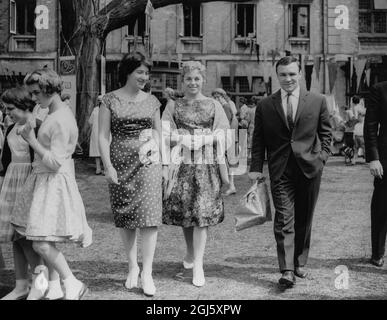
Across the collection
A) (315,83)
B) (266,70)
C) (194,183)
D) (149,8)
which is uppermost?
(149,8)

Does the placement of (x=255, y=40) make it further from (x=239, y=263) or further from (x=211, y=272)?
(x=211, y=272)

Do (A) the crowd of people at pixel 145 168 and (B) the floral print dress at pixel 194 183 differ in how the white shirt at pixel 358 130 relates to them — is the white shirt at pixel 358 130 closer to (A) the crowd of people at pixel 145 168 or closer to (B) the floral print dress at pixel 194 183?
(A) the crowd of people at pixel 145 168

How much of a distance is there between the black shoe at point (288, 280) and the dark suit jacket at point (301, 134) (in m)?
0.77

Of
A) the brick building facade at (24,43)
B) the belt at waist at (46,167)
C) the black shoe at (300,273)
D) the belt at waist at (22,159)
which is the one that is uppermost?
the brick building facade at (24,43)

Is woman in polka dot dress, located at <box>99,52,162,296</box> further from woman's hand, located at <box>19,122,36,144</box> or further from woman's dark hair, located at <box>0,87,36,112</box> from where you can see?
woman's hand, located at <box>19,122,36,144</box>

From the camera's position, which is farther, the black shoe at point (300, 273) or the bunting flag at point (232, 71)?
the bunting flag at point (232, 71)

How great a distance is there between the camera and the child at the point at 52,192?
13.2ft

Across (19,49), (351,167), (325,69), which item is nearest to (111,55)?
(19,49)

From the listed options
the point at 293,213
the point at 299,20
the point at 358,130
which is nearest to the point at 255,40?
the point at 299,20

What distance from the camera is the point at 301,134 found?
4715mm

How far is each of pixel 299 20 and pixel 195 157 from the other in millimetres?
20739

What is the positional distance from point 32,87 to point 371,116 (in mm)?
3011

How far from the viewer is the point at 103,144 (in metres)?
4.51

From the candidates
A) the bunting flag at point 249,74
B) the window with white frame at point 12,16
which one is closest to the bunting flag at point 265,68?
the bunting flag at point 249,74
